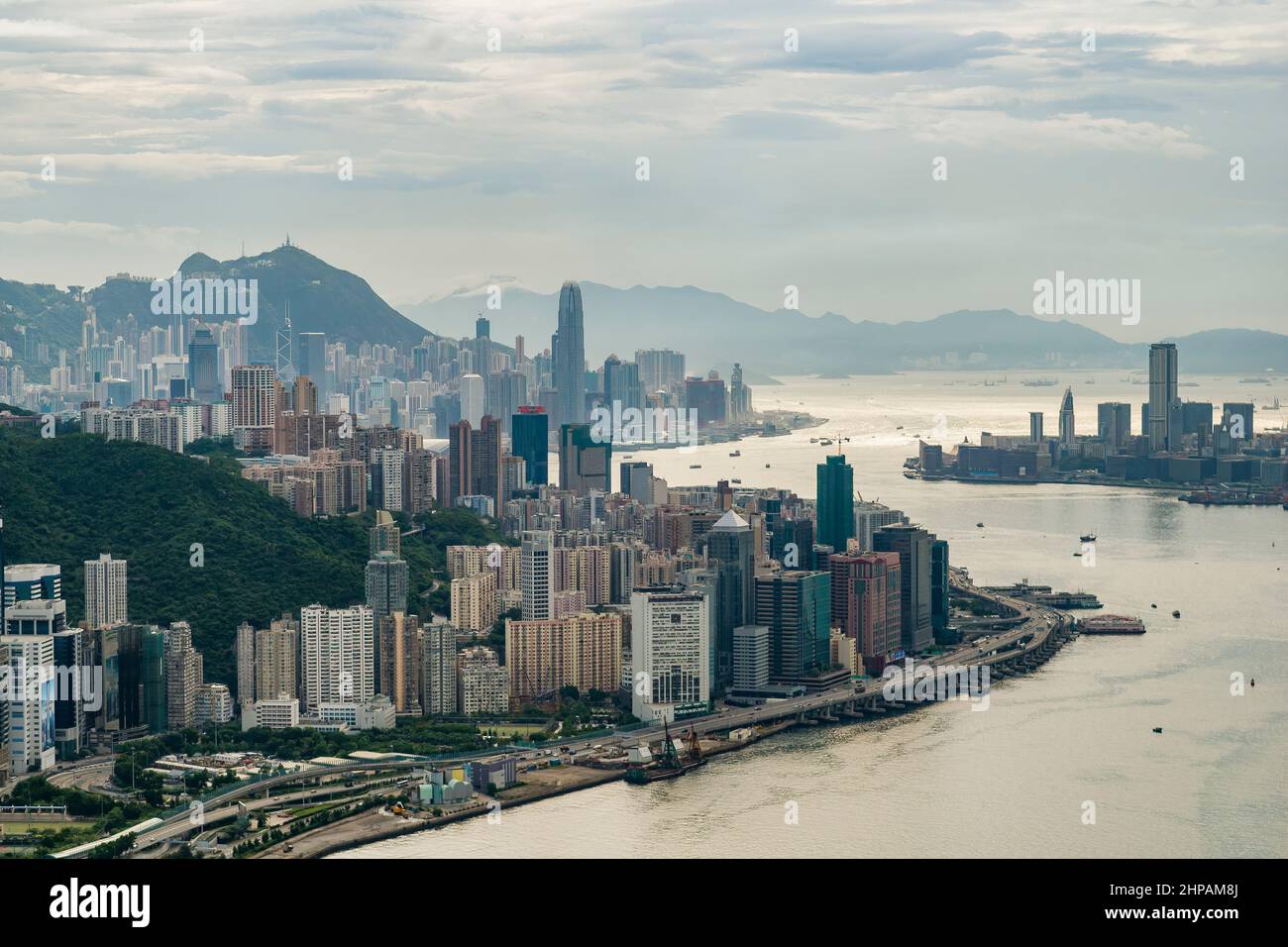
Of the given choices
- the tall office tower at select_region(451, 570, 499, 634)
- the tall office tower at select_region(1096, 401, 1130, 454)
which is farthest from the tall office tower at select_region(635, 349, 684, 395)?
the tall office tower at select_region(451, 570, 499, 634)

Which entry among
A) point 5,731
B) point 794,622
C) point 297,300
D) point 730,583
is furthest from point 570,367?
point 5,731

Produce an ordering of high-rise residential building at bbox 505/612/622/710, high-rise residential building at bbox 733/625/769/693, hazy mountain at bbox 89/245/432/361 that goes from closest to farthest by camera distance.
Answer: high-rise residential building at bbox 505/612/622/710 < high-rise residential building at bbox 733/625/769/693 < hazy mountain at bbox 89/245/432/361

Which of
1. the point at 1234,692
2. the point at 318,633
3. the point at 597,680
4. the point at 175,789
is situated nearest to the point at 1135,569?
the point at 1234,692

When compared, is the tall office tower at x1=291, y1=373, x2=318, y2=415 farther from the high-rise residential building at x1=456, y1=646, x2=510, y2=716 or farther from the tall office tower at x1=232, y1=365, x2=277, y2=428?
the high-rise residential building at x1=456, y1=646, x2=510, y2=716

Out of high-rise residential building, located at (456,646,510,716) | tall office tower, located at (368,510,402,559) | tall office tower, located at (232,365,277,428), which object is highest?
tall office tower, located at (232,365,277,428)

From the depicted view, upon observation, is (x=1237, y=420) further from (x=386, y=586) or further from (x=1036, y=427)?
(x=386, y=586)

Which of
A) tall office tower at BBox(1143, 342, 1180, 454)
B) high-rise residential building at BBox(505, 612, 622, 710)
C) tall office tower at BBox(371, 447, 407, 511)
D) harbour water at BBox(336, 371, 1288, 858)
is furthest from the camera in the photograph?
tall office tower at BBox(1143, 342, 1180, 454)
